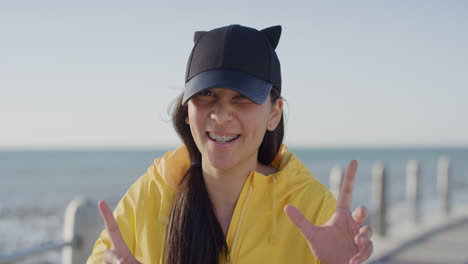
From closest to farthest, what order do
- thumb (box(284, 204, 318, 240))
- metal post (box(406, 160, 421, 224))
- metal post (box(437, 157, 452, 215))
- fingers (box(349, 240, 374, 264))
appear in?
1. fingers (box(349, 240, 374, 264))
2. thumb (box(284, 204, 318, 240))
3. metal post (box(406, 160, 421, 224))
4. metal post (box(437, 157, 452, 215))

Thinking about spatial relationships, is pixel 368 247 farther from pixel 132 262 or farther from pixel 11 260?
pixel 11 260

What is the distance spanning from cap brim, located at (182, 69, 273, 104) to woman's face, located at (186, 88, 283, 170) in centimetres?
6

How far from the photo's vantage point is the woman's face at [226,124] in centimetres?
217

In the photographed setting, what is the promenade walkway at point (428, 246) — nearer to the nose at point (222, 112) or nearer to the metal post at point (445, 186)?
the metal post at point (445, 186)

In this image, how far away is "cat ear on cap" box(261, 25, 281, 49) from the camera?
7.66 feet

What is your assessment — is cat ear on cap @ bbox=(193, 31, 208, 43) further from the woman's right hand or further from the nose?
the woman's right hand

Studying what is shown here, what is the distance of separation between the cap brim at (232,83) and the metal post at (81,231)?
191cm

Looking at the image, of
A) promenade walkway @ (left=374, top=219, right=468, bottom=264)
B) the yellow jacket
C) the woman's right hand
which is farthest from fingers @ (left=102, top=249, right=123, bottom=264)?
promenade walkway @ (left=374, top=219, right=468, bottom=264)

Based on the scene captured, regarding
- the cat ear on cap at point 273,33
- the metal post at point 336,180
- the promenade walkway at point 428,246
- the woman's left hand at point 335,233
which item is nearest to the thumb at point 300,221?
the woman's left hand at point 335,233

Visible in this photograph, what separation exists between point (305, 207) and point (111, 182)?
37.1 metres

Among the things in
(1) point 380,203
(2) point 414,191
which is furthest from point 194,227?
(2) point 414,191

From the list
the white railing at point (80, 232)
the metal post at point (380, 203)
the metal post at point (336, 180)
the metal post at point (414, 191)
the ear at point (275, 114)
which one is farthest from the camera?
the metal post at point (414, 191)

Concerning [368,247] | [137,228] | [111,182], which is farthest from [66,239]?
[111,182]

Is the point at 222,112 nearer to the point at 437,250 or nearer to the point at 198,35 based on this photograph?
the point at 198,35
